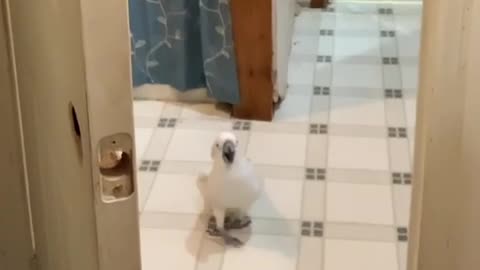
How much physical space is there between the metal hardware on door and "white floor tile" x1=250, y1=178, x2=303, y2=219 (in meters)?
1.52

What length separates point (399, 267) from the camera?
2.32 m

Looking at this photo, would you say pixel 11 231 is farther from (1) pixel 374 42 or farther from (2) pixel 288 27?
(1) pixel 374 42

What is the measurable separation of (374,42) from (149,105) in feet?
3.00

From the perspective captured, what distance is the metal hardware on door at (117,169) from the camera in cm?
99

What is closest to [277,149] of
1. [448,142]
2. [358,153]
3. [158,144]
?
[358,153]

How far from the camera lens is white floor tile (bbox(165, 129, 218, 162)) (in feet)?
9.16

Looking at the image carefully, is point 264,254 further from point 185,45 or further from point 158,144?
point 185,45

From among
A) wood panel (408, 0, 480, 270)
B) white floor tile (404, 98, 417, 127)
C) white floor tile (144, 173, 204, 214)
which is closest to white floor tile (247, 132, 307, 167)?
white floor tile (144, 173, 204, 214)

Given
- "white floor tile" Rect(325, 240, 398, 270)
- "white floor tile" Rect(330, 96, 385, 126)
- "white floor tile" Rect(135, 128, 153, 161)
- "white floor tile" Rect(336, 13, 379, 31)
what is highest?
"white floor tile" Rect(336, 13, 379, 31)

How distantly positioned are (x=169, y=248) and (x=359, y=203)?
1.75 feet

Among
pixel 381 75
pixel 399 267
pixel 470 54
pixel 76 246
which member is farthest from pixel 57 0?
pixel 381 75

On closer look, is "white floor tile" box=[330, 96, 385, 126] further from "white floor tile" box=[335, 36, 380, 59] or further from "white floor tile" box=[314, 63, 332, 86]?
"white floor tile" box=[335, 36, 380, 59]

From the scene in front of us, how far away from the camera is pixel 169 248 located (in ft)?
7.89

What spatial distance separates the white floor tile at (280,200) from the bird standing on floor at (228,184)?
0.11 metres
